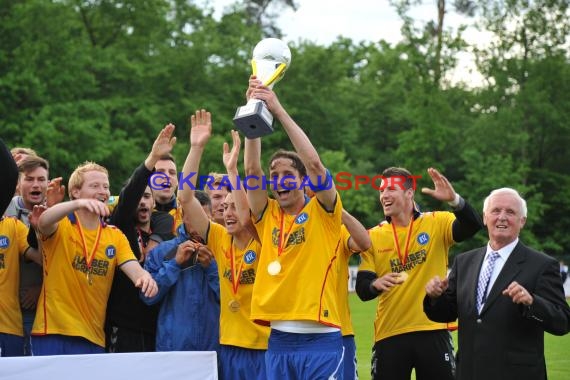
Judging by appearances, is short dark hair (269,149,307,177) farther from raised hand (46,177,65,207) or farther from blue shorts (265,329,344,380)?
raised hand (46,177,65,207)

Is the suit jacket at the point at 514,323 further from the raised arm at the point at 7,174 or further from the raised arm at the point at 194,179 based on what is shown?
the raised arm at the point at 7,174

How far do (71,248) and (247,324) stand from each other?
152 cm

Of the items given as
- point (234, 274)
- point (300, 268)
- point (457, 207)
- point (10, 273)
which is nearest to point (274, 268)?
point (300, 268)

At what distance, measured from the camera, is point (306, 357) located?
6461mm

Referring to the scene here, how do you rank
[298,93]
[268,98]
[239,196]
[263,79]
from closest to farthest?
1. [268,98]
2. [263,79]
3. [239,196]
4. [298,93]

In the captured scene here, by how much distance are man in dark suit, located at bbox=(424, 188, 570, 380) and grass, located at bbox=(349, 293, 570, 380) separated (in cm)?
595

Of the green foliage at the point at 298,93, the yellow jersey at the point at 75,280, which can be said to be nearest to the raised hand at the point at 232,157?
the yellow jersey at the point at 75,280

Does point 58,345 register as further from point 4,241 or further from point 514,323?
point 514,323

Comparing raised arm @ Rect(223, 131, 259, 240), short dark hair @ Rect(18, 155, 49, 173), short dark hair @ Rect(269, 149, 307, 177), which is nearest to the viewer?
short dark hair @ Rect(269, 149, 307, 177)

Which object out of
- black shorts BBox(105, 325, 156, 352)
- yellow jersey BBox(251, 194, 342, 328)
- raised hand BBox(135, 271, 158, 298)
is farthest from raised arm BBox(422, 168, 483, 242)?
black shorts BBox(105, 325, 156, 352)

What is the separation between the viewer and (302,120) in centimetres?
4497

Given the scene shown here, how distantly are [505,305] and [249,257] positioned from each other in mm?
2021

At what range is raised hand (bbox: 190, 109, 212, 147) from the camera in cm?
736

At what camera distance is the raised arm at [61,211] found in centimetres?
635
